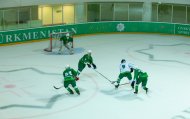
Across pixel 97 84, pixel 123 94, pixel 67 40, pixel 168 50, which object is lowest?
pixel 123 94

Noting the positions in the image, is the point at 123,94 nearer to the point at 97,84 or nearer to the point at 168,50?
the point at 97,84

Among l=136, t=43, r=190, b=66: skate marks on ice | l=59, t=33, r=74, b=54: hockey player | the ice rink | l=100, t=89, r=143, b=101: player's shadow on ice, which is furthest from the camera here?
l=59, t=33, r=74, b=54: hockey player

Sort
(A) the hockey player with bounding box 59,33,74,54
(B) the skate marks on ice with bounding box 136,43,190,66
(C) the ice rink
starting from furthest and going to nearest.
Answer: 1. (A) the hockey player with bounding box 59,33,74,54
2. (B) the skate marks on ice with bounding box 136,43,190,66
3. (C) the ice rink

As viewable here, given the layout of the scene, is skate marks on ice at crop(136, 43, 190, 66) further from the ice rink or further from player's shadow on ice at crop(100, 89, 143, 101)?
player's shadow on ice at crop(100, 89, 143, 101)


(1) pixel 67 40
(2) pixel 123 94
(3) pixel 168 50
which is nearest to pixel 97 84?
(2) pixel 123 94

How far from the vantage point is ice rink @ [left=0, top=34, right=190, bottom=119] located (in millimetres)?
15188

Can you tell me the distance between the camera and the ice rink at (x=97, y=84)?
1519cm

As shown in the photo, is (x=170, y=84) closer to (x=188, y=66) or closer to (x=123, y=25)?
(x=188, y=66)

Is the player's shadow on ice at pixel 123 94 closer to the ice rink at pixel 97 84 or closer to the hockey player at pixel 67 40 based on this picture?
the ice rink at pixel 97 84

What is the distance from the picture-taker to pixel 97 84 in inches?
734

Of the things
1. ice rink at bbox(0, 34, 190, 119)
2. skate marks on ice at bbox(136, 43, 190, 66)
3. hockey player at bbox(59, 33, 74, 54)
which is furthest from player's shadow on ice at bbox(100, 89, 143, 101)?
→ hockey player at bbox(59, 33, 74, 54)

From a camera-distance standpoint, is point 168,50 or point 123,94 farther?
point 168,50

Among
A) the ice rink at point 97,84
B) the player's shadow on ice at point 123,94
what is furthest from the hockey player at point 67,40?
the player's shadow on ice at point 123,94

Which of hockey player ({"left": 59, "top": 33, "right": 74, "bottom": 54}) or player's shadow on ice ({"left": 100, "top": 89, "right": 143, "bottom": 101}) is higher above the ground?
hockey player ({"left": 59, "top": 33, "right": 74, "bottom": 54})
